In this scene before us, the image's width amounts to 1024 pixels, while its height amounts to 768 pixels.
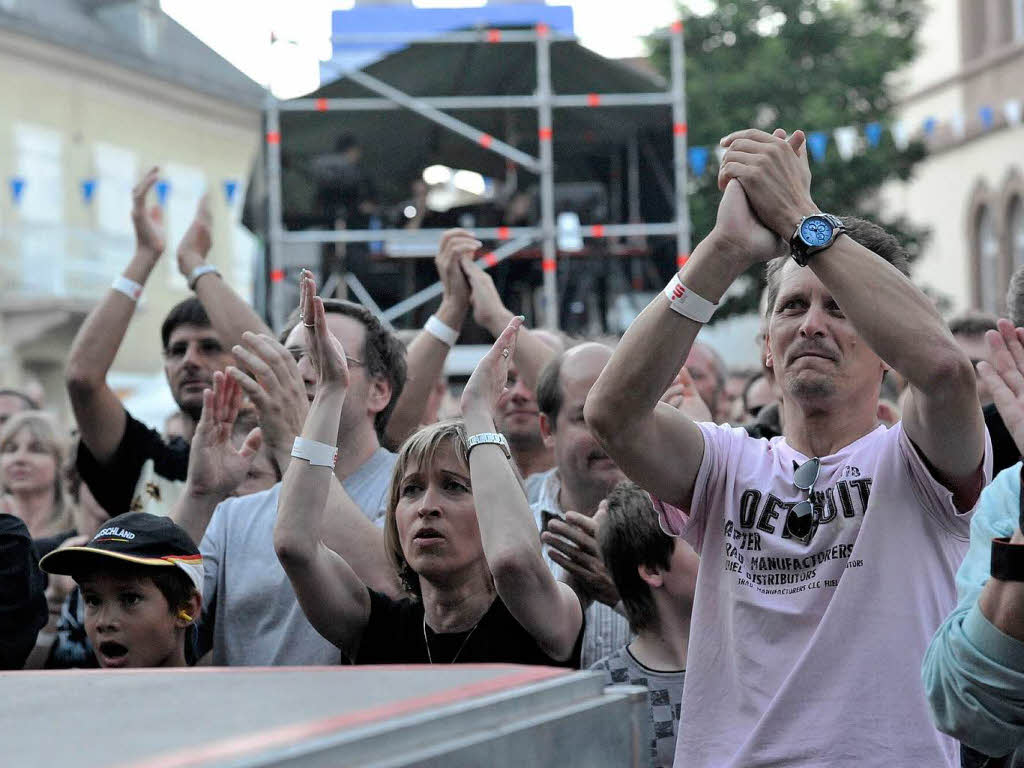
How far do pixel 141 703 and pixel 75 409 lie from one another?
118 inches

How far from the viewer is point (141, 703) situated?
1527mm

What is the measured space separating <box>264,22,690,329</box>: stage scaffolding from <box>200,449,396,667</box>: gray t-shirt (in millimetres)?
6148

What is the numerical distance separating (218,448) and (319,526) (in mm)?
781

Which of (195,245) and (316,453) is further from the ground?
(195,245)

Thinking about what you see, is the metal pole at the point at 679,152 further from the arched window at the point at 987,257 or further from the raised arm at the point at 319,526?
the arched window at the point at 987,257

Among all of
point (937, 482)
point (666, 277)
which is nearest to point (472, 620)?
point (937, 482)

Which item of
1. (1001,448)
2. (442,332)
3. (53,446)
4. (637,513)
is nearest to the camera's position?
(637,513)

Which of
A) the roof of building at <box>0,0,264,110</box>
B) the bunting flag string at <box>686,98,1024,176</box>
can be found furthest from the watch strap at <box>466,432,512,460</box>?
the roof of building at <box>0,0,264,110</box>

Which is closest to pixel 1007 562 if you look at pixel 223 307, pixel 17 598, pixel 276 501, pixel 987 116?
pixel 276 501

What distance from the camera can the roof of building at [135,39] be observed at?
24250 millimetres

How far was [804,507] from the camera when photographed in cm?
256

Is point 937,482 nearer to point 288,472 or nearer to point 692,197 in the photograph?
point 288,472

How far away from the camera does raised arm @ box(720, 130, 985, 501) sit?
A: 2.43 metres

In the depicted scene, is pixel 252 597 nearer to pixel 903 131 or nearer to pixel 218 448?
pixel 218 448
